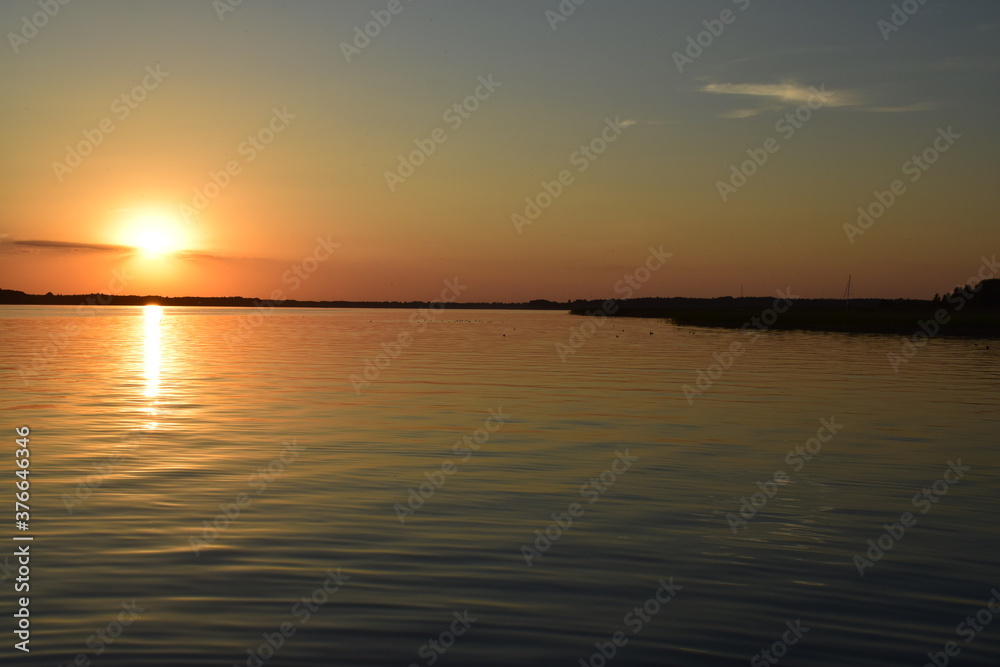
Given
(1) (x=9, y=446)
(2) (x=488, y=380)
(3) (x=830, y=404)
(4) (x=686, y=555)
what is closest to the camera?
(4) (x=686, y=555)

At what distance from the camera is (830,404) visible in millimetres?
31969

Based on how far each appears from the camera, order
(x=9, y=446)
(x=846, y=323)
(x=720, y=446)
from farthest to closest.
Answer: (x=846, y=323) → (x=720, y=446) → (x=9, y=446)

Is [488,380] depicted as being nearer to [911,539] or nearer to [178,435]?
[178,435]

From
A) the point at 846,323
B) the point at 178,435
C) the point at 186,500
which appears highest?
the point at 178,435

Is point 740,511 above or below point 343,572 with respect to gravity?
below

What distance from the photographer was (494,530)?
1369 centimetres

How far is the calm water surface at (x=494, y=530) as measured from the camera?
9180 millimetres

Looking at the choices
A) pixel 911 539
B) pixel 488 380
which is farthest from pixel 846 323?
pixel 911 539

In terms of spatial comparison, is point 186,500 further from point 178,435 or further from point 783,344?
point 783,344

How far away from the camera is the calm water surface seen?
30.1 feet

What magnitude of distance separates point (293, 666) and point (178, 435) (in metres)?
16.3

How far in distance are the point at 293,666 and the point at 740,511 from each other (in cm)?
914

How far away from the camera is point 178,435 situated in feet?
76.4

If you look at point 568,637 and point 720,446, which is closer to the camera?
point 568,637
